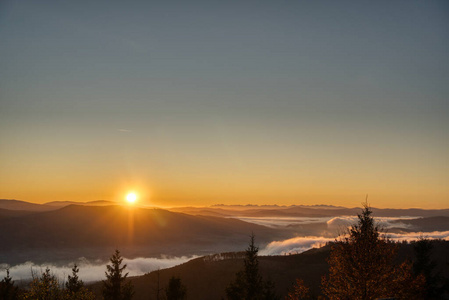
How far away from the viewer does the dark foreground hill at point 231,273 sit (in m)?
155

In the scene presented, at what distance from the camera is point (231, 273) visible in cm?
17400

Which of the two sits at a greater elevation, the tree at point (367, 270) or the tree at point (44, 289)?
the tree at point (367, 270)

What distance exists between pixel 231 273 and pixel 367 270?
152905 mm

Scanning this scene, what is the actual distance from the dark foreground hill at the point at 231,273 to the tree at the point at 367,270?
115 metres

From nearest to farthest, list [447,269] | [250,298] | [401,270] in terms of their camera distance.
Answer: [401,270] < [250,298] < [447,269]

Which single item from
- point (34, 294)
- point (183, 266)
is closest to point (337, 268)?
point (34, 294)

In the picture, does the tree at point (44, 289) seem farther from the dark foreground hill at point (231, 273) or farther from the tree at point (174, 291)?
the dark foreground hill at point (231, 273)

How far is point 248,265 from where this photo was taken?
5756 centimetres

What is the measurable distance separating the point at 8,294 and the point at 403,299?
6151 cm

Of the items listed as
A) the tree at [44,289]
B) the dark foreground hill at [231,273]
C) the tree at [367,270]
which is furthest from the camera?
the dark foreground hill at [231,273]

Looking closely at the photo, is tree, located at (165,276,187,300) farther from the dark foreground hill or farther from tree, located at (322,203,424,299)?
the dark foreground hill

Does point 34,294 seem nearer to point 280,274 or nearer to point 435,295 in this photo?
point 435,295

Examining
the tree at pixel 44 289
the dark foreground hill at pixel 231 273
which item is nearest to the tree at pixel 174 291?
the tree at pixel 44 289

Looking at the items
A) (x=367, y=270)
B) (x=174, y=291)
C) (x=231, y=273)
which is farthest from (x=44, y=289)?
(x=231, y=273)
